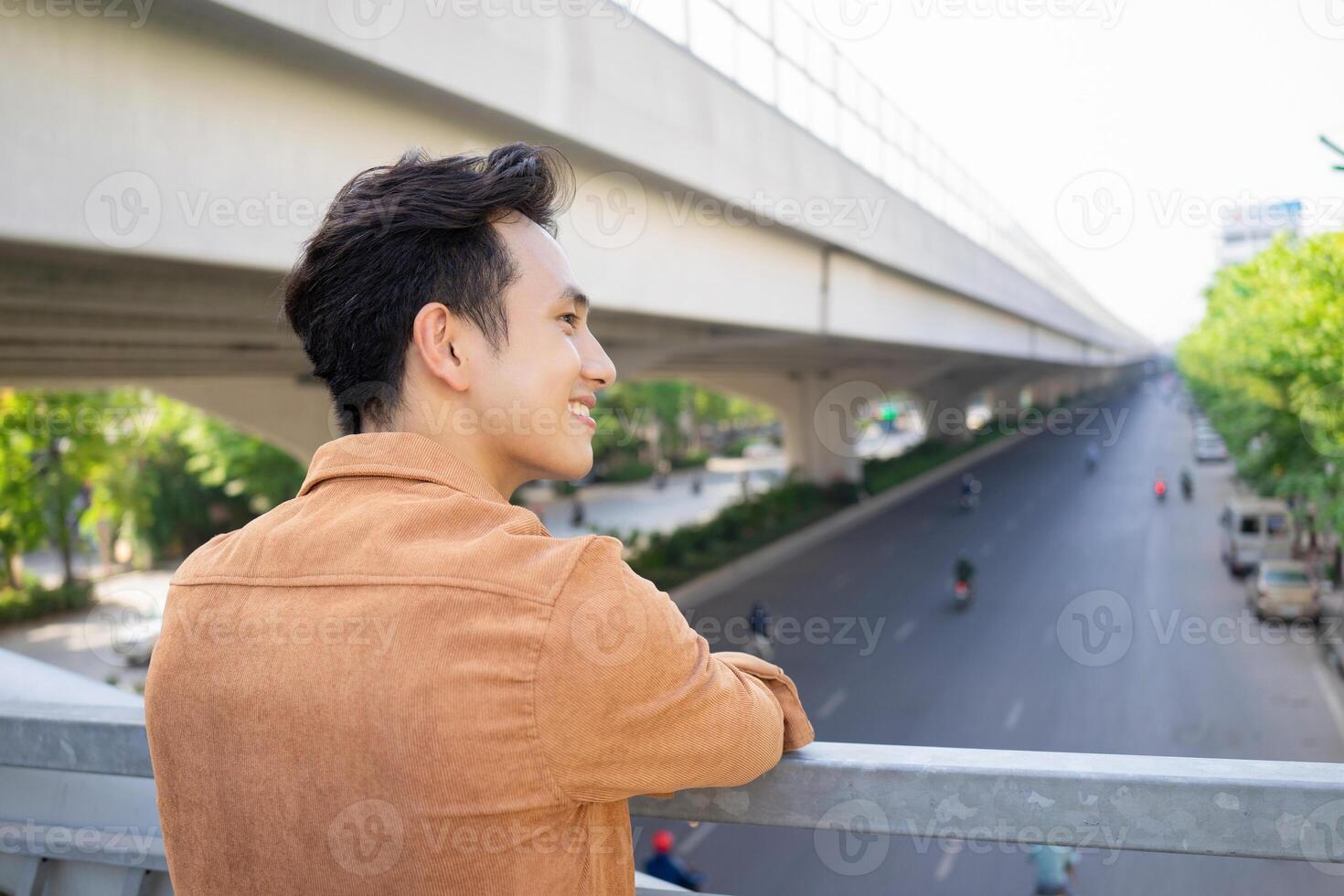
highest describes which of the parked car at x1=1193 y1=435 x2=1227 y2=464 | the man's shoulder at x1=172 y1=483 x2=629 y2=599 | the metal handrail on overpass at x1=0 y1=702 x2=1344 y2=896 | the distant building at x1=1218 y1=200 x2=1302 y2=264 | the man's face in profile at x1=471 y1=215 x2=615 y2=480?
the distant building at x1=1218 y1=200 x2=1302 y2=264

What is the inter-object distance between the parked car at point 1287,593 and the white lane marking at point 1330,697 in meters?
1.83

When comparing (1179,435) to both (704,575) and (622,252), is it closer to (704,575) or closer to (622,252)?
(704,575)

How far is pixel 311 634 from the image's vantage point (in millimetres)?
1242

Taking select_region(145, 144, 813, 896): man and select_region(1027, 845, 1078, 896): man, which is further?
select_region(1027, 845, 1078, 896): man

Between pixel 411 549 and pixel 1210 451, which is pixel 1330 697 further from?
pixel 1210 451

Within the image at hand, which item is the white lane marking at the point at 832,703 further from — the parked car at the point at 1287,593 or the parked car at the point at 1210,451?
the parked car at the point at 1210,451

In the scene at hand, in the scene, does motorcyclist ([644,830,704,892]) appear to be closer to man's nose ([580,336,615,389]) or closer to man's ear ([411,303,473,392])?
man's nose ([580,336,615,389])

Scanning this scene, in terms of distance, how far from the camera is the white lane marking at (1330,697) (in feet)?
40.6

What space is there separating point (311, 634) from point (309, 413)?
20340 mm

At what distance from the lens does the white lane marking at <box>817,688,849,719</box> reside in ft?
44.4

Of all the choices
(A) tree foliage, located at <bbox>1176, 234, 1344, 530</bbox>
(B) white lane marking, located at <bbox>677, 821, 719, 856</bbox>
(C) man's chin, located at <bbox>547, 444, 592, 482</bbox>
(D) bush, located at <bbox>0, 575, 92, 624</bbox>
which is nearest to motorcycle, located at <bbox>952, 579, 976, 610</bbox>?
(A) tree foliage, located at <bbox>1176, 234, 1344, 530</bbox>

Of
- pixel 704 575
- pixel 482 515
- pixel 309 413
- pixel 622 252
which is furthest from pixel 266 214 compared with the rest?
pixel 704 575

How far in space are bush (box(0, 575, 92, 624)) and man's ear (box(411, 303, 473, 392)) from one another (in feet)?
94.4

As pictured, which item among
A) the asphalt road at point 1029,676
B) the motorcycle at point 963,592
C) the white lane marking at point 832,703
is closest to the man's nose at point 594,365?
the asphalt road at point 1029,676
